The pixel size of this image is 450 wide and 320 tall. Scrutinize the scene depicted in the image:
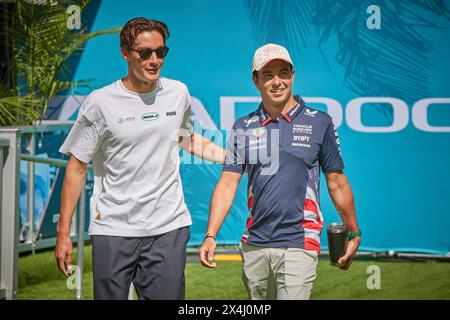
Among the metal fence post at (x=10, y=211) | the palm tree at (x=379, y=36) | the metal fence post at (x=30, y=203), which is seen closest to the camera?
the metal fence post at (x=10, y=211)

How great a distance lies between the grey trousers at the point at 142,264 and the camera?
15.1 feet

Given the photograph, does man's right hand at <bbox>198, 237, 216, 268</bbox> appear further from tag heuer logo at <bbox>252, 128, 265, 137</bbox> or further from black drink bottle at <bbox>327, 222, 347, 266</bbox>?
black drink bottle at <bbox>327, 222, 347, 266</bbox>

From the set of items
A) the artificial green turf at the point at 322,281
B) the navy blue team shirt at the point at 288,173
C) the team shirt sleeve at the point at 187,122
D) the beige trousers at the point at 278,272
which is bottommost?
the artificial green turf at the point at 322,281

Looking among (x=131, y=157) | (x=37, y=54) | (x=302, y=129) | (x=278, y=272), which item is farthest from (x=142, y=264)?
(x=37, y=54)

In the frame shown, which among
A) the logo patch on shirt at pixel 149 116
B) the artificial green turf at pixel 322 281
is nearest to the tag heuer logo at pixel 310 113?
the logo patch on shirt at pixel 149 116

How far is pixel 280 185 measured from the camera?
4648 mm

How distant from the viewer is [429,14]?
314 inches

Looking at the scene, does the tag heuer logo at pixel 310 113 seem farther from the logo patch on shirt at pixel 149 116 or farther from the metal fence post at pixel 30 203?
the metal fence post at pixel 30 203

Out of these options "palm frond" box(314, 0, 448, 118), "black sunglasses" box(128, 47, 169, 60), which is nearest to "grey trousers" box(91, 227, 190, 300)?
"black sunglasses" box(128, 47, 169, 60)

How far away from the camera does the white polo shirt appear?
15.0 feet

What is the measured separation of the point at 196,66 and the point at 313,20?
110 centimetres

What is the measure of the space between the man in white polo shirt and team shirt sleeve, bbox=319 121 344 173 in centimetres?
75
